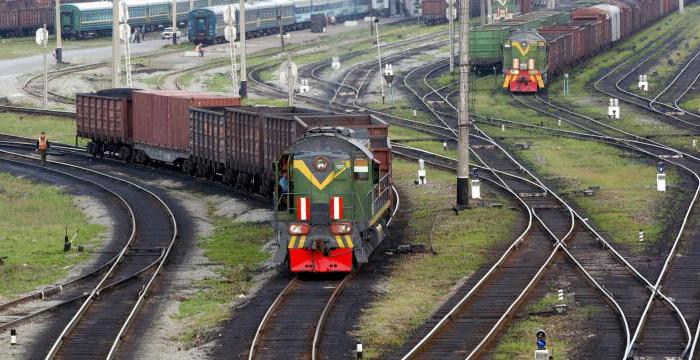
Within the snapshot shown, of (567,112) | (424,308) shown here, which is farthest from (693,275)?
(567,112)

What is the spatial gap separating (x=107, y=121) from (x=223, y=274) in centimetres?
2506

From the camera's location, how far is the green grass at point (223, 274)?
2683 cm

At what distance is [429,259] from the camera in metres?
33.0

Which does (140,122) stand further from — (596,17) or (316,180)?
(596,17)

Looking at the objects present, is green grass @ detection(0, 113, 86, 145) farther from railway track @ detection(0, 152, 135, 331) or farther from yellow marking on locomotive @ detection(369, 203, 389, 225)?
yellow marking on locomotive @ detection(369, 203, 389, 225)

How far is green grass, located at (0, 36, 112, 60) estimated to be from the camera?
103m

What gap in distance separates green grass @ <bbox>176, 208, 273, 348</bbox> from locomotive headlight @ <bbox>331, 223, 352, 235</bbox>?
2223 mm

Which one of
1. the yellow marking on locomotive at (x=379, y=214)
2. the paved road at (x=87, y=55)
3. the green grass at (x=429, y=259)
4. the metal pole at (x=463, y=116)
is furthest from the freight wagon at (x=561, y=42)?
the yellow marking on locomotive at (x=379, y=214)

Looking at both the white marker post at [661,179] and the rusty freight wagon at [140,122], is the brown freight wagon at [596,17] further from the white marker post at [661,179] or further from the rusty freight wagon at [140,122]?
the white marker post at [661,179]

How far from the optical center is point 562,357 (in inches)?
916

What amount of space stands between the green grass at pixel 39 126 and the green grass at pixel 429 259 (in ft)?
75.5

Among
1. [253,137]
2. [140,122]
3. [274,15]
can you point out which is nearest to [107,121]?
[140,122]

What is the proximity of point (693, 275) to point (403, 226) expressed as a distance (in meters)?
10.0

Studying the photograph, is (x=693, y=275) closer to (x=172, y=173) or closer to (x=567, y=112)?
(x=172, y=173)
